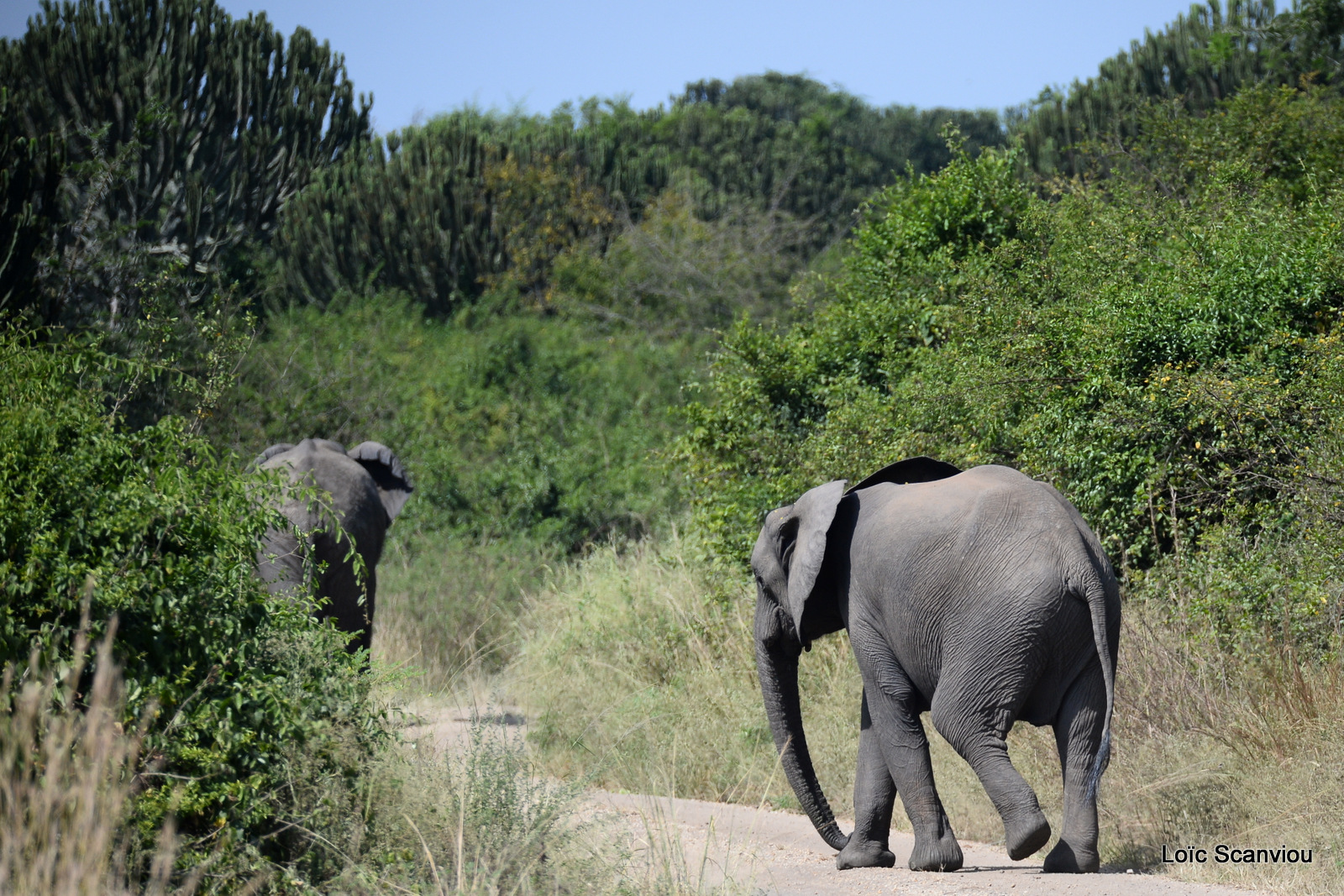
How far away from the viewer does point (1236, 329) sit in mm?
8359

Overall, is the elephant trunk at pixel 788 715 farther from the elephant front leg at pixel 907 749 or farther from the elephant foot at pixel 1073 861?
the elephant foot at pixel 1073 861

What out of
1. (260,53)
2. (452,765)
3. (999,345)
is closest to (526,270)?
(260,53)

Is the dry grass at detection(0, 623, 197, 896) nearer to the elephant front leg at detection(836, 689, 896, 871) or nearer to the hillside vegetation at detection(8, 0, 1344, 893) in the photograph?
the hillside vegetation at detection(8, 0, 1344, 893)

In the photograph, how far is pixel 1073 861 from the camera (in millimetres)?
5445

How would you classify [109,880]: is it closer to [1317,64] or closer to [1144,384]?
[1144,384]

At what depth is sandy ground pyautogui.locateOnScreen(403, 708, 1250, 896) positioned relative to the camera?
5.06 m

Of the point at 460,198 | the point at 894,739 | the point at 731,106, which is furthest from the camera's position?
the point at 731,106

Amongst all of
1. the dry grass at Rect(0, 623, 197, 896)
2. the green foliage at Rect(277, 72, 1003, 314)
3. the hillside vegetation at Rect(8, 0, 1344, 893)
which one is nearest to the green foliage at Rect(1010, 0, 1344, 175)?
the hillside vegetation at Rect(8, 0, 1344, 893)

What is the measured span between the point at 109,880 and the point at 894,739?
356 cm

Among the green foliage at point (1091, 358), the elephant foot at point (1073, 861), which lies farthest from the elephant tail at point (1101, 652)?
the green foliage at point (1091, 358)

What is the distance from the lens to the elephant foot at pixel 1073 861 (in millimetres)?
5434

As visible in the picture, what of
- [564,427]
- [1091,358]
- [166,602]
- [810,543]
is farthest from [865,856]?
[564,427]

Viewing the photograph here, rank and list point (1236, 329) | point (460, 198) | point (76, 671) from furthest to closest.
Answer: point (460, 198), point (1236, 329), point (76, 671)

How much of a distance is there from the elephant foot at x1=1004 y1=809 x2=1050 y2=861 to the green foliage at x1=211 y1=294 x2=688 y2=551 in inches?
355
